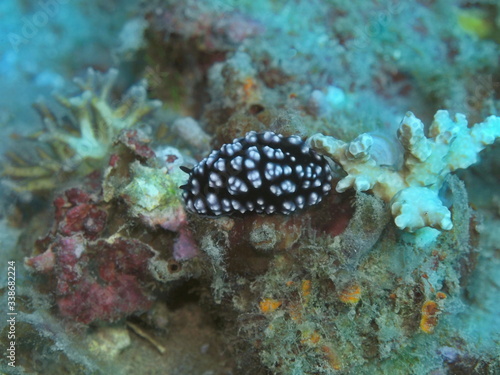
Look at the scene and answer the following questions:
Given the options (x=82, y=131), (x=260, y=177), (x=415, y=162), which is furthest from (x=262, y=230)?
(x=82, y=131)

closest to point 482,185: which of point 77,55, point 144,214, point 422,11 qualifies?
point 422,11

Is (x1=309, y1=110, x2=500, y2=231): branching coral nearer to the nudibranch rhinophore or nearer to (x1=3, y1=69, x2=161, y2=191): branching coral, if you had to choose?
the nudibranch rhinophore

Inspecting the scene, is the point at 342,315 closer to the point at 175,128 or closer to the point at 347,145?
the point at 347,145

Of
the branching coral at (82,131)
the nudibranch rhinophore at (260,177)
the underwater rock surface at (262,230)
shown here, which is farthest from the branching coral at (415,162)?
the branching coral at (82,131)

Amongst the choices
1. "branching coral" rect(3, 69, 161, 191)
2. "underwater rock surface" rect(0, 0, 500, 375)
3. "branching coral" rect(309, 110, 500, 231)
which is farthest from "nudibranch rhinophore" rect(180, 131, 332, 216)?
"branching coral" rect(3, 69, 161, 191)

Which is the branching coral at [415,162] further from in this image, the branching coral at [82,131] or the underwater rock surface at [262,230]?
the branching coral at [82,131]

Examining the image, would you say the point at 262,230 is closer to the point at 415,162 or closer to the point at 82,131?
the point at 415,162
